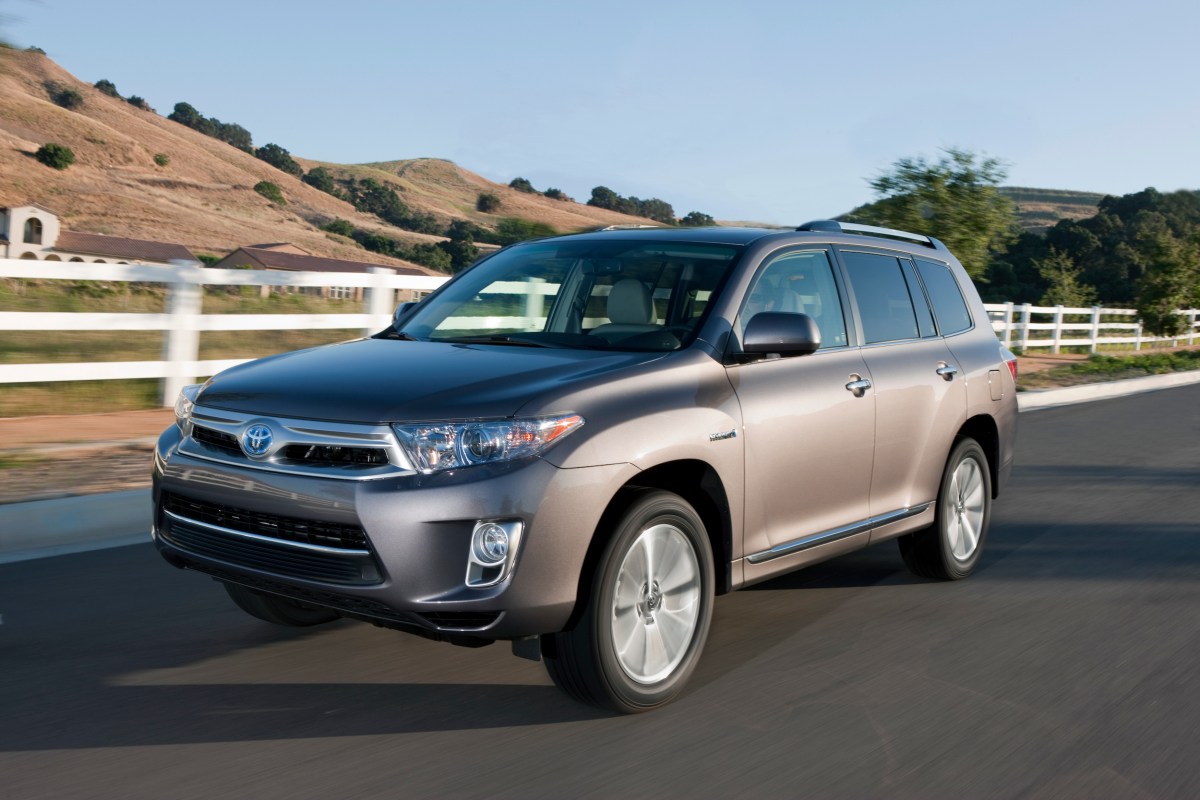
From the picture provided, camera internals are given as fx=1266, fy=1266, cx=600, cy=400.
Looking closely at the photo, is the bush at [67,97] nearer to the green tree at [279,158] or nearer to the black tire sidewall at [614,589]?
the green tree at [279,158]

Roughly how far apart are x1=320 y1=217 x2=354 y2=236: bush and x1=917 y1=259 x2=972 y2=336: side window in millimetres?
111275

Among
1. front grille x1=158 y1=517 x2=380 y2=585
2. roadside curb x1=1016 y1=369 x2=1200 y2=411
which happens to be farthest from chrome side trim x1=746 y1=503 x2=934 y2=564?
roadside curb x1=1016 y1=369 x2=1200 y2=411

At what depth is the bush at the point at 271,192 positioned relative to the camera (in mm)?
124062

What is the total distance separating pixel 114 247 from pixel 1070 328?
234 feet

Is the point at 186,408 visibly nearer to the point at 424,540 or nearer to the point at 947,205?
the point at 424,540

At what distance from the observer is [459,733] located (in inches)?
167

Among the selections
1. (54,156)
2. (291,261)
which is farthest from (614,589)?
(54,156)

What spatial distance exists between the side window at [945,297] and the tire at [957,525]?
0.63 m

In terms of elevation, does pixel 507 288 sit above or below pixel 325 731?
above

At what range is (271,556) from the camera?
166 inches

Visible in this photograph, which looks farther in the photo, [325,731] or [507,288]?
[507,288]

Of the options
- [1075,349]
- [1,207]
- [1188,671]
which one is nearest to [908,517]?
[1188,671]

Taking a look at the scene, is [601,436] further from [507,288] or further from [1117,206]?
[1117,206]

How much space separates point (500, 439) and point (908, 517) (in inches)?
108
